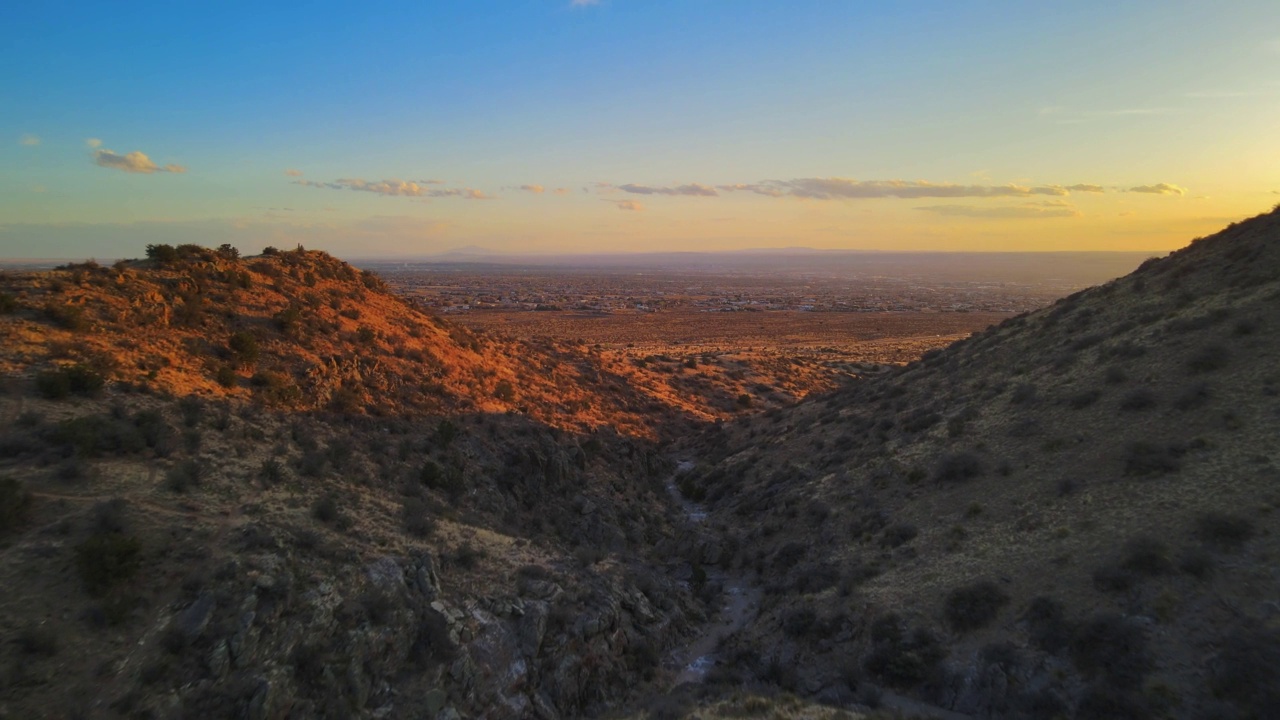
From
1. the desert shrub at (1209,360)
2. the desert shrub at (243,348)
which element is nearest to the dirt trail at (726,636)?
the desert shrub at (1209,360)

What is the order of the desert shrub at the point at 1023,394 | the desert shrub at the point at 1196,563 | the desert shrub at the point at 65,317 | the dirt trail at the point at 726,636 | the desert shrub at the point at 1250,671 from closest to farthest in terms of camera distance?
the desert shrub at the point at 1250,671
the desert shrub at the point at 1196,563
the dirt trail at the point at 726,636
the desert shrub at the point at 65,317
the desert shrub at the point at 1023,394

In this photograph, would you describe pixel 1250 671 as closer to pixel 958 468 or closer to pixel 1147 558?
pixel 1147 558

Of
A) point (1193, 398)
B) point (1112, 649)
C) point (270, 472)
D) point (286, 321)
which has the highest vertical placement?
point (286, 321)

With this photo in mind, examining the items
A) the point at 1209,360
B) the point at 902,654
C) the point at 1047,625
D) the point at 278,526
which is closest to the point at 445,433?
the point at 278,526

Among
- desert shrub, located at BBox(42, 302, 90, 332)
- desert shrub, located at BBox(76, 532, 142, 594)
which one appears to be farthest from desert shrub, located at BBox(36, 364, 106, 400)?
desert shrub, located at BBox(76, 532, 142, 594)

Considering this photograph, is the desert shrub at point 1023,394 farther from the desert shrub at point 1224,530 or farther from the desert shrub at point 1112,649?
the desert shrub at point 1112,649

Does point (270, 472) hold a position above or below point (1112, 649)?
above
